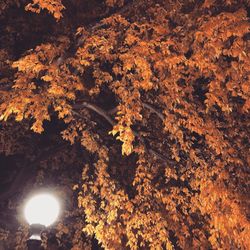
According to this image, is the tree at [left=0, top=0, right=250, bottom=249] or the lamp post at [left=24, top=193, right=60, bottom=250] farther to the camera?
the tree at [left=0, top=0, right=250, bottom=249]

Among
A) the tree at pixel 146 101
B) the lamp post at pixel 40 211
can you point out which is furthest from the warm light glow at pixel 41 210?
the tree at pixel 146 101

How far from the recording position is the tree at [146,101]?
28.6 feet

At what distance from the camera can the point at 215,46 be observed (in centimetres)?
875

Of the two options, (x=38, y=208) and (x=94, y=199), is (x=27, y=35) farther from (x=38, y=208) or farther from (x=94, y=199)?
(x=38, y=208)

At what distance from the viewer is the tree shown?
8711mm

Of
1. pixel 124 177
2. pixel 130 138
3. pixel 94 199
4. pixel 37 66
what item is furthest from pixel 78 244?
pixel 37 66

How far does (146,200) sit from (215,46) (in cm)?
436

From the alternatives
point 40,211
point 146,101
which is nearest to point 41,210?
point 40,211

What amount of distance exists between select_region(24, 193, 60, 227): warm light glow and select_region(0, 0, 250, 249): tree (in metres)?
2.56

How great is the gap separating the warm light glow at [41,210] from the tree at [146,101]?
8.41 feet

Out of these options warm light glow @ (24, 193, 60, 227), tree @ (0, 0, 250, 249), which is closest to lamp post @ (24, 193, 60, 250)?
warm light glow @ (24, 193, 60, 227)

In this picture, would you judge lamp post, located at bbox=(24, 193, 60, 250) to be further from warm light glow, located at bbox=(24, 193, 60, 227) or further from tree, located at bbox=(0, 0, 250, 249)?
tree, located at bbox=(0, 0, 250, 249)

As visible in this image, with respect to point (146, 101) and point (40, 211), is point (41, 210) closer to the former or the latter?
point (40, 211)

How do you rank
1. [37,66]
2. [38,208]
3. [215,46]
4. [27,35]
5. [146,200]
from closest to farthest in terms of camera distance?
[38,208] → [37,66] → [215,46] → [146,200] → [27,35]
